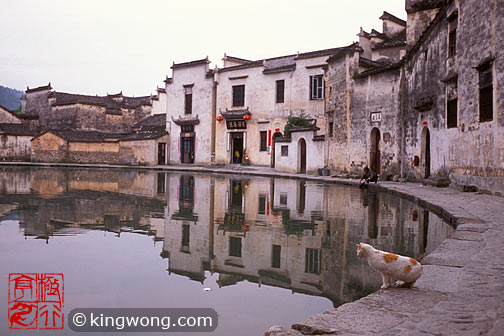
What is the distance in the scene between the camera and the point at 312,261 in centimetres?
482

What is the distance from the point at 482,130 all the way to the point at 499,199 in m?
2.22

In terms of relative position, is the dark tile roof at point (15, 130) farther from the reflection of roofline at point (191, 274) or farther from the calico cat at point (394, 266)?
the calico cat at point (394, 266)

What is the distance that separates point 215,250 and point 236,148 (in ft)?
87.2

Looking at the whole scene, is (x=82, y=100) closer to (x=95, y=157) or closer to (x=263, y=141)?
(x=95, y=157)

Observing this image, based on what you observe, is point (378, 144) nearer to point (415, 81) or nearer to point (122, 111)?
point (415, 81)

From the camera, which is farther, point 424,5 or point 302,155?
point 302,155

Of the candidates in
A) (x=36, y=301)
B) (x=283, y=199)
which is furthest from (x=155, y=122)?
(x=36, y=301)

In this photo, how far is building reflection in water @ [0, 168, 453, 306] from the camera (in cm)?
437

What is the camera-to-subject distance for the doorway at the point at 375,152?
19359 millimetres

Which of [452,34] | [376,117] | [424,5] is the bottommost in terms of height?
[376,117]

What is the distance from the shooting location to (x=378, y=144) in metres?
19.5

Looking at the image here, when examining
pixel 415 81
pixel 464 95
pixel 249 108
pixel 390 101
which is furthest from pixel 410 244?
pixel 249 108

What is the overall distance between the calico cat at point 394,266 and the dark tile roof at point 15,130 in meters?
40.2

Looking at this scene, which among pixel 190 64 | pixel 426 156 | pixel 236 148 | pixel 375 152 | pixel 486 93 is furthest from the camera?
pixel 190 64
